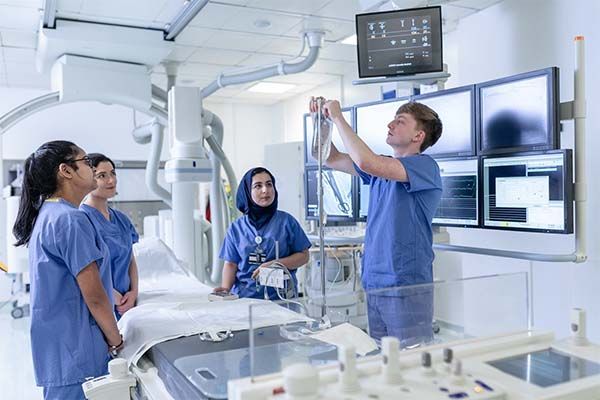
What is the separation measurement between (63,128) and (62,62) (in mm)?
2451

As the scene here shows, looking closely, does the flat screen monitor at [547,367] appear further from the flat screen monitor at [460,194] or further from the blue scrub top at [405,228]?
the flat screen monitor at [460,194]

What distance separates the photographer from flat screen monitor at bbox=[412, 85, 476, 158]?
250 cm

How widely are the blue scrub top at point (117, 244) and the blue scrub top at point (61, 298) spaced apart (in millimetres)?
652

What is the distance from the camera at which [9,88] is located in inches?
232

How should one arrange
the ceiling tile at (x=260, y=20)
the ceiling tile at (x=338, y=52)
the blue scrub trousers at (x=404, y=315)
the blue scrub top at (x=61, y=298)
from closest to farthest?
the blue scrub trousers at (x=404, y=315) → the blue scrub top at (x=61, y=298) → the ceiling tile at (x=260, y=20) → the ceiling tile at (x=338, y=52)

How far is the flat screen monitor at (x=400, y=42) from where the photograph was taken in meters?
2.51

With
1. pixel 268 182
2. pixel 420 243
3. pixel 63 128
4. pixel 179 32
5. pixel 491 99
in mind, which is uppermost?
pixel 179 32

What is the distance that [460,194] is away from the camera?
257 centimetres

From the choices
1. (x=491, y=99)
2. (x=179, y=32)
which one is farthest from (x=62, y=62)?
(x=491, y=99)

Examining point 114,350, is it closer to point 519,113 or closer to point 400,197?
point 400,197

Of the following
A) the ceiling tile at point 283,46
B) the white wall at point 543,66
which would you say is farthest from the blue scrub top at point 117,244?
the ceiling tile at point 283,46

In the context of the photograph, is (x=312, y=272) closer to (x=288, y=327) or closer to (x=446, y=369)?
(x=288, y=327)

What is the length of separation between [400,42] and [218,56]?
8.52 ft

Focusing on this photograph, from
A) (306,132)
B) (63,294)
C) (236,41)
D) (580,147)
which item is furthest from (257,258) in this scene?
(236,41)
